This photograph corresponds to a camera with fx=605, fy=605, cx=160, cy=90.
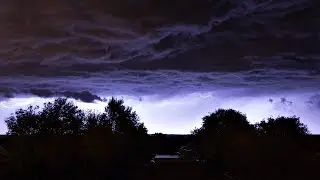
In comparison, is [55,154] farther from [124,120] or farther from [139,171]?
[124,120]

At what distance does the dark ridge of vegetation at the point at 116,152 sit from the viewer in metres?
31.3

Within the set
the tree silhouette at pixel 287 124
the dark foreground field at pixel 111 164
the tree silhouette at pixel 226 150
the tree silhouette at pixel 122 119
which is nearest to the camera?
the dark foreground field at pixel 111 164

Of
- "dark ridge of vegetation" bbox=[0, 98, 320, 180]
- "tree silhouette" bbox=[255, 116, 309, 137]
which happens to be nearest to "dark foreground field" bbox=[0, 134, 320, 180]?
"dark ridge of vegetation" bbox=[0, 98, 320, 180]

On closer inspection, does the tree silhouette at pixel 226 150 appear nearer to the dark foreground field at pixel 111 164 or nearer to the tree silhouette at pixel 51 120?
the dark foreground field at pixel 111 164

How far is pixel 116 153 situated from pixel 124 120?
1201 centimetres

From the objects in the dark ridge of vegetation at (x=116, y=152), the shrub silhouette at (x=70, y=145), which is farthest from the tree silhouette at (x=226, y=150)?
the shrub silhouette at (x=70, y=145)

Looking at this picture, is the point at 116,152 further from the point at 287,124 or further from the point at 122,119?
the point at 287,124

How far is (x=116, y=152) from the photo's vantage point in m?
34.7

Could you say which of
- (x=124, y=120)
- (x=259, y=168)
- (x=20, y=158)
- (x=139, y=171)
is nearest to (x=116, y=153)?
(x=139, y=171)

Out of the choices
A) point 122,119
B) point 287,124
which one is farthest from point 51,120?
point 287,124

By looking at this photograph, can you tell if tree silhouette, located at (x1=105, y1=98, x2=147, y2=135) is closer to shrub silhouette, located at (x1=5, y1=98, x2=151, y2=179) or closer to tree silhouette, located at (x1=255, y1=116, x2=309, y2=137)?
shrub silhouette, located at (x1=5, y1=98, x2=151, y2=179)

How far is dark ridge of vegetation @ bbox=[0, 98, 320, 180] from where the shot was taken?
103 ft

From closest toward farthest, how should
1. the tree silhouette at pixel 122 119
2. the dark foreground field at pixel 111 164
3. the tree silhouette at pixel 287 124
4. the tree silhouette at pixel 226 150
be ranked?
1. the dark foreground field at pixel 111 164
2. the tree silhouette at pixel 226 150
3. the tree silhouette at pixel 122 119
4. the tree silhouette at pixel 287 124

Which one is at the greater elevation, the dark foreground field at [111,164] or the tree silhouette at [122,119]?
the tree silhouette at [122,119]
